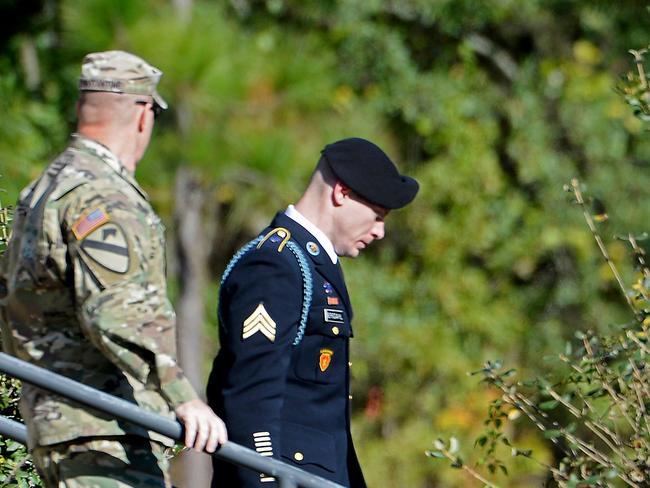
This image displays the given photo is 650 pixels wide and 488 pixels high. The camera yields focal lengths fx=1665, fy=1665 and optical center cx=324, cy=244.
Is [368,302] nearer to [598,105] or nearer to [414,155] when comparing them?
[414,155]

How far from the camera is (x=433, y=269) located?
14.8 meters

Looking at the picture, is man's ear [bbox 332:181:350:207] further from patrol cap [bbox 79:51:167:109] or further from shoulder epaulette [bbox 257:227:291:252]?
patrol cap [bbox 79:51:167:109]

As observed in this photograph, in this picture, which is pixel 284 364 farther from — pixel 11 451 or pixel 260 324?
pixel 11 451

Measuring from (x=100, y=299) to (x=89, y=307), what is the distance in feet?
0.09

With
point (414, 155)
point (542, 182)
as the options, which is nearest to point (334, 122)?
point (414, 155)

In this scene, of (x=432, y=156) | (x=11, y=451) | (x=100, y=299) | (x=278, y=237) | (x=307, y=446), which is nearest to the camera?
(x=100, y=299)

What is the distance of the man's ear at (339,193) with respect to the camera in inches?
156

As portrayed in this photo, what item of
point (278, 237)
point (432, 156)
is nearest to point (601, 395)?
point (278, 237)

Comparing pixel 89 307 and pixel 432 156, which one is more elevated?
pixel 89 307

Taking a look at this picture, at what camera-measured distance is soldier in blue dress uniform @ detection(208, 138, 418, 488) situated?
3.65 metres

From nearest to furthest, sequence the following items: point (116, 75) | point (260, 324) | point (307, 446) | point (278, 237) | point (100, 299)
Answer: point (100, 299), point (116, 75), point (260, 324), point (307, 446), point (278, 237)

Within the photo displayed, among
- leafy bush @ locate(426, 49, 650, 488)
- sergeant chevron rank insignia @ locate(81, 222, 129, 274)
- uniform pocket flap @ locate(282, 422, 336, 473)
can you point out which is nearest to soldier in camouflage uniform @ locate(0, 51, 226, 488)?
sergeant chevron rank insignia @ locate(81, 222, 129, 274)

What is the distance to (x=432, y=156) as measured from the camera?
49.3 feet

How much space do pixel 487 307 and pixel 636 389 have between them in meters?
10.6
